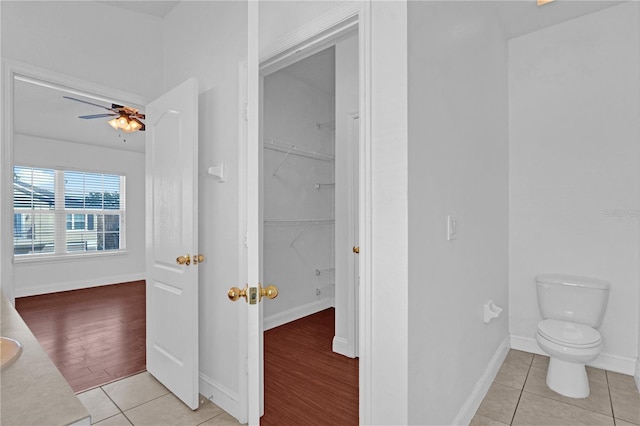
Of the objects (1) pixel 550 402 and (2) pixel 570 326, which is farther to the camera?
(2) pixel 570 326

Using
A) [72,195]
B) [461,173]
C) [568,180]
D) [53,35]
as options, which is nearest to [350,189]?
[461,173]

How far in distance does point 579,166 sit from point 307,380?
108 inches

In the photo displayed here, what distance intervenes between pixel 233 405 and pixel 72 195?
4.86 meters

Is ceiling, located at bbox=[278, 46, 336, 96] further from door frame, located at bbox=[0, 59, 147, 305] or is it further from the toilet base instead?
the toilet base

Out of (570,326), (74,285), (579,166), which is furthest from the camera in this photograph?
(74,285)

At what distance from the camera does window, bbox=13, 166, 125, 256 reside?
175 inches

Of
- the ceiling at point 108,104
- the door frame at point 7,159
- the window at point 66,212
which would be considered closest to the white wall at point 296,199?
the ceiling at point 108,104

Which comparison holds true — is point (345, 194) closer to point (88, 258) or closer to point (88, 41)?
point (88, 41)

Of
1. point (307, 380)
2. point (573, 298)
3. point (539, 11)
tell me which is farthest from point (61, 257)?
point (539, 11)

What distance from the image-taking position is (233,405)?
1.86 meters

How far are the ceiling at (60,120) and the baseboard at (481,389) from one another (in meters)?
4.29

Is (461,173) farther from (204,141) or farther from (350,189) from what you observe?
(204,141)

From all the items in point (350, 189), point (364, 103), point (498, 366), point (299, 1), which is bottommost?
point (498, 366)

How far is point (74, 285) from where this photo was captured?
16.0 feet
